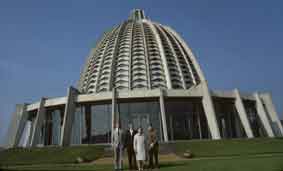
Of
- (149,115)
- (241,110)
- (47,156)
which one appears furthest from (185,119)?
(47,156)

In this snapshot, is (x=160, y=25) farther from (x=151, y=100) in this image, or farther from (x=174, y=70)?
(x=151, y=100)

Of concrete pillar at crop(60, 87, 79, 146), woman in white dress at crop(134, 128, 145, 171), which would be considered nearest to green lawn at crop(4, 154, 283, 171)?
woman in white dress at crop(134, 128, 145, 171)

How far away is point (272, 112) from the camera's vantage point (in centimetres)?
4188

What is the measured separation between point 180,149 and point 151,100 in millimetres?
13827

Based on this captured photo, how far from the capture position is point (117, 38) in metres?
70.4

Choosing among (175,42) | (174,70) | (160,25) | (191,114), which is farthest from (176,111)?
(160,25)

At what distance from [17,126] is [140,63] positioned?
31415mm

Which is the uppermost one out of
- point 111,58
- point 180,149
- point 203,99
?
point 111,58

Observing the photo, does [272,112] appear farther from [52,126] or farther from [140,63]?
[52,126]

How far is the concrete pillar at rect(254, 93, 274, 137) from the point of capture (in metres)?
37.4

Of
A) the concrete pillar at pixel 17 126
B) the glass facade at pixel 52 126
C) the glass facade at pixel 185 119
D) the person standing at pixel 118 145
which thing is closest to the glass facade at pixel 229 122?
the glass facade at pixel 185 119

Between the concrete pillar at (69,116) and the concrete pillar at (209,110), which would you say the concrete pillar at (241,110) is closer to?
the concrete pillar at (209,110)

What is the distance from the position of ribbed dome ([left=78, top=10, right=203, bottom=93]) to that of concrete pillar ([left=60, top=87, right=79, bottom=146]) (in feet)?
75.1

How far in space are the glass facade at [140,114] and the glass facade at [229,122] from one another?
11045mm
